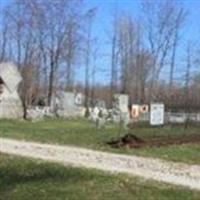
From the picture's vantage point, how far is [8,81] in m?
50.1

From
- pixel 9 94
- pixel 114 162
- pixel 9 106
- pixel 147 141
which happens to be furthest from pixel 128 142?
pixel 9 94

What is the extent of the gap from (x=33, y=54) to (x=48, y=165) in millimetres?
51319

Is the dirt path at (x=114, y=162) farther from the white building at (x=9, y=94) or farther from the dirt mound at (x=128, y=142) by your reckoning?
the white building at (x=9, y=94)

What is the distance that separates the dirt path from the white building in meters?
23.1

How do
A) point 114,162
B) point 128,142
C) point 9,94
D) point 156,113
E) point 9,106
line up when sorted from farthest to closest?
point 9,94
point 9,106
point 156,113
point 128,142
point 114,162

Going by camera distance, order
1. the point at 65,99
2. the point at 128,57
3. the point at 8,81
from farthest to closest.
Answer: the point at 128,57
the point at 65,99
the point at 8,81

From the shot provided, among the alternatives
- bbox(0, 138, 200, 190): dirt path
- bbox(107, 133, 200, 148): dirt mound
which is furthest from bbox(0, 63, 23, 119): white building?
bbox(0, 138, 200, 190): dirt path

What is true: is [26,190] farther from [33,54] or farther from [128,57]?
[128,57]

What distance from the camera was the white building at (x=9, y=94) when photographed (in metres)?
48.4

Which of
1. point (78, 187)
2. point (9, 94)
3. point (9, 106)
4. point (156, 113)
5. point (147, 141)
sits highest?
point (9, 94)

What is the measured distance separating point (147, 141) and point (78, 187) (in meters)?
12.6

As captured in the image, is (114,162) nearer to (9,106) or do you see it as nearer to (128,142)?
(128,142)

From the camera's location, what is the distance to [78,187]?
48.8 feet

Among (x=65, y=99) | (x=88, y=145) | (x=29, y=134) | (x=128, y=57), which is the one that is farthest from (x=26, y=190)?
(x=128, y=57)
